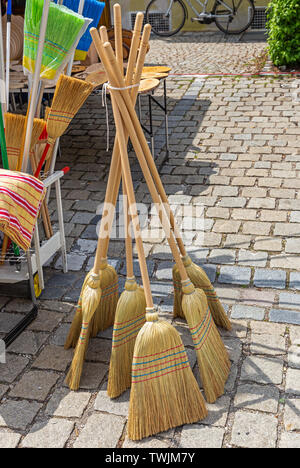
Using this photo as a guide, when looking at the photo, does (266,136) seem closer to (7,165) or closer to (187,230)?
(187,230)

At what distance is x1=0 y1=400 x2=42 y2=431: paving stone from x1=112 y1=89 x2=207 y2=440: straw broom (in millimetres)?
565

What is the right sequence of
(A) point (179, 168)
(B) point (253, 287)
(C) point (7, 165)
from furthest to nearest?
(A) point (179, 168) → (B) point (253, 287) → (C) point (7, 165)

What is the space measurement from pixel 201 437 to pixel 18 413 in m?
0.99

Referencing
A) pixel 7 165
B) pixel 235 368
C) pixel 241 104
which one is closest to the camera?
pixel 235 368

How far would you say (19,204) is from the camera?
3.14 m

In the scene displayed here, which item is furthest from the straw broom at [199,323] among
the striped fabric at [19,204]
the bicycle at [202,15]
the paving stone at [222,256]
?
the bicycle at [202,15]

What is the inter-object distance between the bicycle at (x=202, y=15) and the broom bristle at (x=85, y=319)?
34.5ft

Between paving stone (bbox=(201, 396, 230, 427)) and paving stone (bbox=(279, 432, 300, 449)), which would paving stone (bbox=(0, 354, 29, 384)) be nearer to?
paving stone (bbox=(201, 396, 230, 427))

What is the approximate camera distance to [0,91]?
3.57m

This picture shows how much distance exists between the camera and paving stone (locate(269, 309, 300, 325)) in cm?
364

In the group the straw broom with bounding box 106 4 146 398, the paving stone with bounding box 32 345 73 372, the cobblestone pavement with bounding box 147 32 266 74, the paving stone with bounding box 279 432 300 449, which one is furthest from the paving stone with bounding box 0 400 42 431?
the cobblestone pavement with bounding box 147 32 266 74
